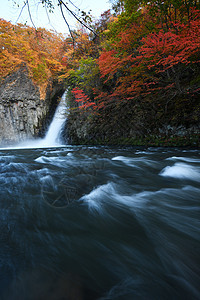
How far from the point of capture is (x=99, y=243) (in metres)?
1.20

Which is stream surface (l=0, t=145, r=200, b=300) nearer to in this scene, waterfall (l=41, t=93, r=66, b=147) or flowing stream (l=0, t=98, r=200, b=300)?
flowing stream (l=0, t=98, r=200, b=300)

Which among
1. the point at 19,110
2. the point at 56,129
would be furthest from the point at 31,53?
the point at 56,129

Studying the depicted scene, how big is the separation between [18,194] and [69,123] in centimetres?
1080

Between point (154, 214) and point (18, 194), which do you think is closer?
point (154, 214)

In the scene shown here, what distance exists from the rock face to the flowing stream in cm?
1341

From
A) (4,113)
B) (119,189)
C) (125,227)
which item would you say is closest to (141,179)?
(119,189)

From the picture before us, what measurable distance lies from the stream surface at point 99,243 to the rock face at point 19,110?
13438 millimetres

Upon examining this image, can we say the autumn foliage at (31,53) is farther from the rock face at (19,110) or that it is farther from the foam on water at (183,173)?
the foam on water at (183,173)

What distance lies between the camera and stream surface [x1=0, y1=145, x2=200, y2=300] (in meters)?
0.83

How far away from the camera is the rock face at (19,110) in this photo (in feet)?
45.4

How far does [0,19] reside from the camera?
12688mm

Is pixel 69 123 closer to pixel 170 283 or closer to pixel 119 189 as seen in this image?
pixel 119 189

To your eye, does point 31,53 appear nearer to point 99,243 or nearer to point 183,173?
point 183,173

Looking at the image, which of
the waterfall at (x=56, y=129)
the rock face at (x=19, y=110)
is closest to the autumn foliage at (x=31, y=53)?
the rock face at (x=19, y=110)
